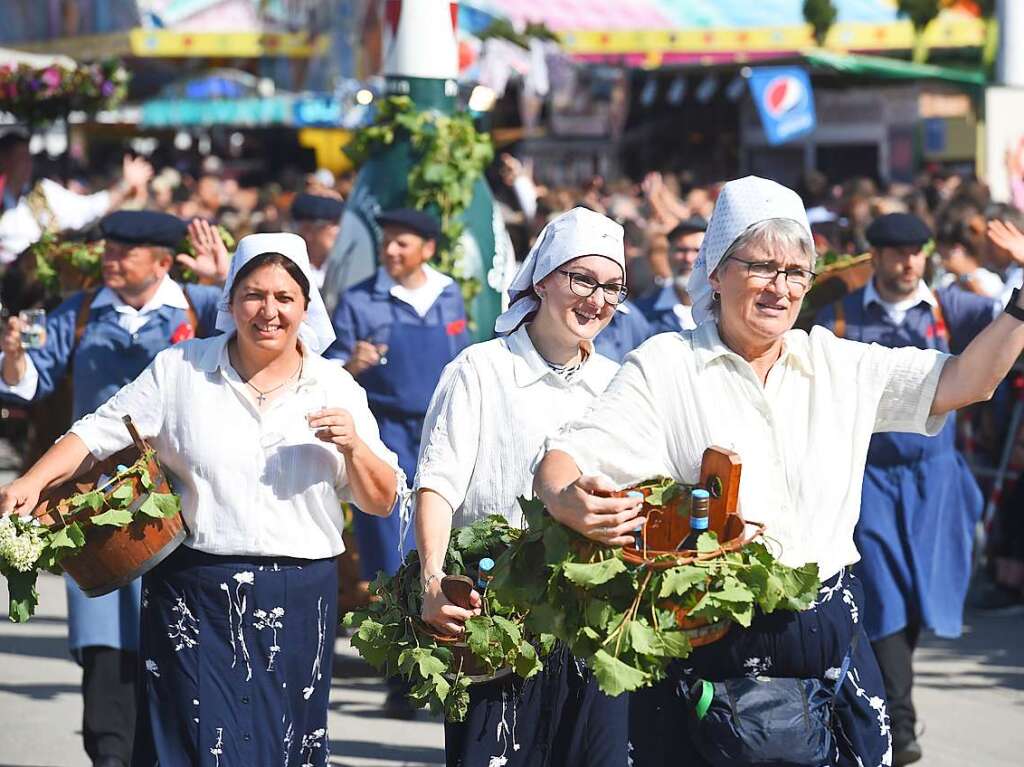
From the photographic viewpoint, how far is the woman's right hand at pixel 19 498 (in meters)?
5.06

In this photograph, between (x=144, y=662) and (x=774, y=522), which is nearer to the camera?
(x=774, y=522)

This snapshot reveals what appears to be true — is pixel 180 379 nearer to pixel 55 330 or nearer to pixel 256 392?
pixel 256 392

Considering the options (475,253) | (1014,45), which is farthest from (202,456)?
(1014,45)

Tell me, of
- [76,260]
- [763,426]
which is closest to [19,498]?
[763,426]

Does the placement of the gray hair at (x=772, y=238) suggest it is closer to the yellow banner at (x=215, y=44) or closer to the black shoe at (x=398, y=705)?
the black shoe at (x=398, y=705)

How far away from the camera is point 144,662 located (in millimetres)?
5293

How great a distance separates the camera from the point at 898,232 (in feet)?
24.2

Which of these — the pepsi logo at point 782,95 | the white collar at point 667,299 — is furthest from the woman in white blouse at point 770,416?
the pepsi logo at point 782,95

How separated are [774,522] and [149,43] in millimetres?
30589

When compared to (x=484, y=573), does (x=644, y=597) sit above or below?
above

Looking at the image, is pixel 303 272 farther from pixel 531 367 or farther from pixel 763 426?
pixel 763 426

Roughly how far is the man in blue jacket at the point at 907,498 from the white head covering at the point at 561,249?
98.0 inches

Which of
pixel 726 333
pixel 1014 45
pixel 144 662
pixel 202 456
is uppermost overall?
pixel 1014 45

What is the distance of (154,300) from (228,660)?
7.36ft
